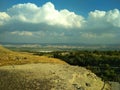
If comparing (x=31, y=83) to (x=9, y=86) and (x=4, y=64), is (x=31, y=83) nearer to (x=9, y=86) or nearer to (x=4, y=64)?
(x=9, y=86)

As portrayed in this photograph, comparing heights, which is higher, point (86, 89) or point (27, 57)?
point (27, 57)

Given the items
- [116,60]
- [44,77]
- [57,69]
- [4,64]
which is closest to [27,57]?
[4,64]

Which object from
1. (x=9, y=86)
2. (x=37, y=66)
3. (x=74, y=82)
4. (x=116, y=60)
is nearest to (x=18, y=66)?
(x=37, y=66)

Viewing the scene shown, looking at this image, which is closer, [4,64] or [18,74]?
[18,74]

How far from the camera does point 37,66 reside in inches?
812

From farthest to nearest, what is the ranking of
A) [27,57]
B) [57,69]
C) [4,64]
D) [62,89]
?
[27,57]
[4,64]
[57,69]
[62,89]

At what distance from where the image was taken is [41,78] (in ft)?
59.6

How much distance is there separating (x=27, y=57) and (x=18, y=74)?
5.10 meters

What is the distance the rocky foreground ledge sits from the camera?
17.8 m

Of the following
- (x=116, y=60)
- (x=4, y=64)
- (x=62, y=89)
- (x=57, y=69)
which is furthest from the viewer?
(x=116, y=60)

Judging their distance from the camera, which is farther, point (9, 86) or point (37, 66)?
point (37, 66)

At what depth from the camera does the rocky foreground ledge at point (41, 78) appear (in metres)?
17.8

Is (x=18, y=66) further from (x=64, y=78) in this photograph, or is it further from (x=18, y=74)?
(x=64, y=78)

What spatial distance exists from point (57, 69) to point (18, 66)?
236 cm
